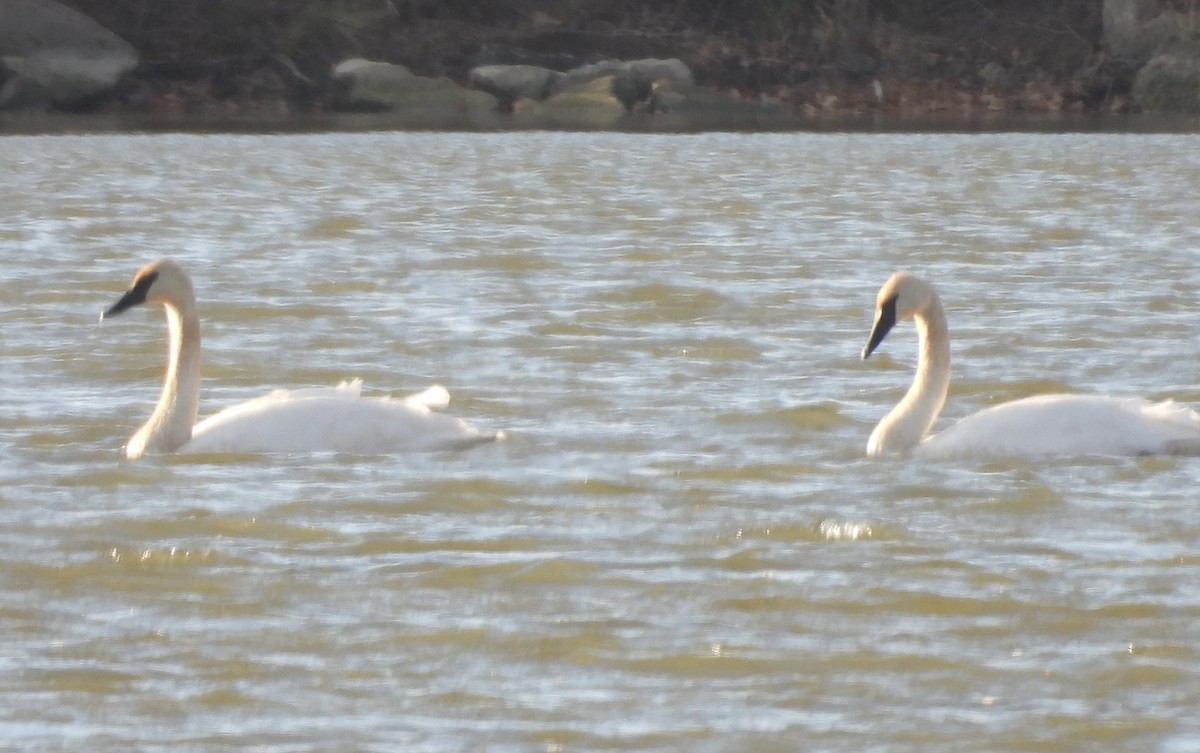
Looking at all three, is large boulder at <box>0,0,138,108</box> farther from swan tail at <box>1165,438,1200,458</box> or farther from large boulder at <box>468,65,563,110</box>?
swan tail at <box>1165,438,1200,458</box>

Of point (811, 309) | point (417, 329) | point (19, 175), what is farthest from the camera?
point (19, 175)

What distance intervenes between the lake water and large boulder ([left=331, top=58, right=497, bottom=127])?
2085 cm

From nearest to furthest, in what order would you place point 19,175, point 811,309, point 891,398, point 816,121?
point 891,398 → point 811,309 → point 19,175 → point 816,121

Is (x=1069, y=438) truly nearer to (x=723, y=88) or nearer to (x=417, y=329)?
(x=417, y=329)

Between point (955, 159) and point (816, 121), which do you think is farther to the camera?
point (816, 121)

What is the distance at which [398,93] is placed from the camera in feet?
120

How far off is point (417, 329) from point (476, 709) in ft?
21.4

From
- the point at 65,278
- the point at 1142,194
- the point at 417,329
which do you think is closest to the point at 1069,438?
the point at 417,329

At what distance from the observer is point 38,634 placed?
552 cm

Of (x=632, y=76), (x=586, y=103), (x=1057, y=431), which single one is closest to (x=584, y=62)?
(x=632, y=76)

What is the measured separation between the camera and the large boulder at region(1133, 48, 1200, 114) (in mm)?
35531

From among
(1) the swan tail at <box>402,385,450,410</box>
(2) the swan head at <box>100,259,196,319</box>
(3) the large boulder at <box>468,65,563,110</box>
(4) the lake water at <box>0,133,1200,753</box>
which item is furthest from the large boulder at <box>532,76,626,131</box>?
(1) the swan tail at <box>402,385,450,410</box>

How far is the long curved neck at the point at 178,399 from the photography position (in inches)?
314

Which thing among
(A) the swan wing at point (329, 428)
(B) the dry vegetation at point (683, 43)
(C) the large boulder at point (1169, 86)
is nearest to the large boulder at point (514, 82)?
(B) the dry vegetation at point (683, 43)
